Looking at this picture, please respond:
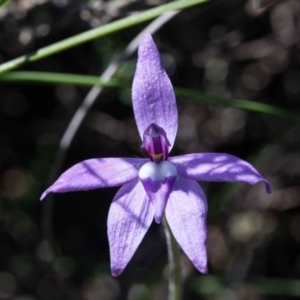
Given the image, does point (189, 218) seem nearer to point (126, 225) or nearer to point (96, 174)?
point (126, 225)

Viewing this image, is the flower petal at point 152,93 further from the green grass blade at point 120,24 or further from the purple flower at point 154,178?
the green grass blade at point 120,24

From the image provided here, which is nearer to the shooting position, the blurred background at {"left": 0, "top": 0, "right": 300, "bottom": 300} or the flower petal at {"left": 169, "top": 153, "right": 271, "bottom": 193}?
the flower petal at {"left": 169, "top": 153, "right": 271, "bottom": 193}

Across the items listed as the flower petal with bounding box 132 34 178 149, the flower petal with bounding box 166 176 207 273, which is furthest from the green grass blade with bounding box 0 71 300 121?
the flower petal with bounding box 166 176 207 273

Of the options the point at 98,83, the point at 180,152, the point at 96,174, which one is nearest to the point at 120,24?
the point at 98,83

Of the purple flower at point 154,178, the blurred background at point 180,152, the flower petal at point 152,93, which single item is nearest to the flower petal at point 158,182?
the purple flower at point 154,178

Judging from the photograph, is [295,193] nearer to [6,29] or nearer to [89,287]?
[89,287]

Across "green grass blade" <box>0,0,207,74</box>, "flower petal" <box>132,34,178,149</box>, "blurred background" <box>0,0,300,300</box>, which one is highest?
"green grass blade" <box>0,0,207,74</box>

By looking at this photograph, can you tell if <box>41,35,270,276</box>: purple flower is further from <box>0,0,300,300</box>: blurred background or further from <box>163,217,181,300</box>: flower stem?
<box>0,0,300,300</box>: blurred background

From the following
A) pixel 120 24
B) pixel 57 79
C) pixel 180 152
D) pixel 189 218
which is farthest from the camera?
pixel 180 152
